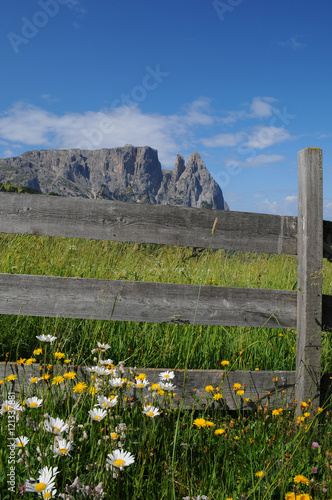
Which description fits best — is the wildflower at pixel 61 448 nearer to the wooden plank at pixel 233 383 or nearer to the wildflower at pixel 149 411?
the wildflower at pixel 149 411

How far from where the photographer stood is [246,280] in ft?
13.1

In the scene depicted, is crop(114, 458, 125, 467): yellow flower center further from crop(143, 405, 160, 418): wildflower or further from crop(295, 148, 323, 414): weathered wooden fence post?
crop(295, 148, 323, 414): weathered wooden fence post

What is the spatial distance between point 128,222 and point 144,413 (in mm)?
1309

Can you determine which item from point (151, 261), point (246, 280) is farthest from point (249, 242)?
point (151, 261)

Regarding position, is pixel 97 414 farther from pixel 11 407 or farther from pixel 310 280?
pixel 310 280

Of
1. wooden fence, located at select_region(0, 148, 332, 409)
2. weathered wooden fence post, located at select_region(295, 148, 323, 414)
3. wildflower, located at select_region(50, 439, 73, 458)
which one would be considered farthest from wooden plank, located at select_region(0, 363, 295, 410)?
wildflower, located at select_region(50, 439, 73, 458)

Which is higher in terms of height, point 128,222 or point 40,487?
point 128,222

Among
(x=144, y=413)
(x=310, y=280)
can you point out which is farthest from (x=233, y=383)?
(x=144, y=413)

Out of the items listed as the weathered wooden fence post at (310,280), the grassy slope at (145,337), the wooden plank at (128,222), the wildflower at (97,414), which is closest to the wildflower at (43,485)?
the wildflower at (97,414)

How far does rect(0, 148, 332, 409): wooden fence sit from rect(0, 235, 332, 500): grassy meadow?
186mm

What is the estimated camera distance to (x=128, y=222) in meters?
2.54

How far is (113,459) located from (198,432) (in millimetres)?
827

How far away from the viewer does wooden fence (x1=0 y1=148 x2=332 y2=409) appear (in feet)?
8.23

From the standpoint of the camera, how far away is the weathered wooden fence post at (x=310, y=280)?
2.57 m
